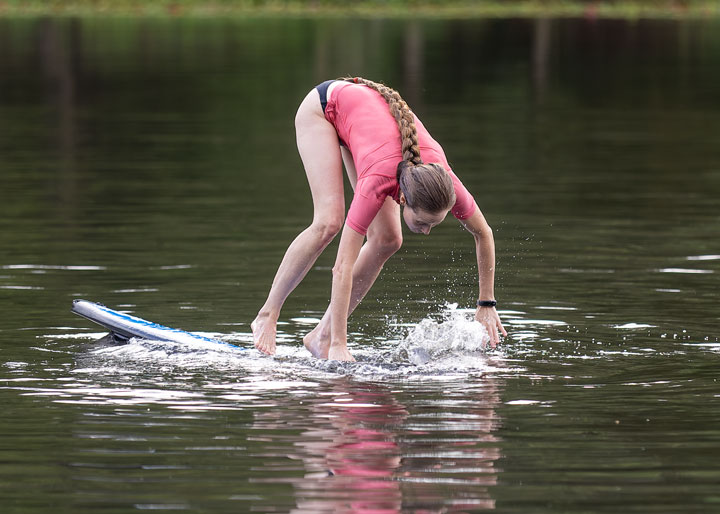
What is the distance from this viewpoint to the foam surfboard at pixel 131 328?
870cm

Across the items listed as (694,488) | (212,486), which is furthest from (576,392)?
(212,486)

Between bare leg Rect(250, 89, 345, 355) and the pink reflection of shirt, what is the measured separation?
9 cm

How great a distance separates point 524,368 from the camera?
8.11 m

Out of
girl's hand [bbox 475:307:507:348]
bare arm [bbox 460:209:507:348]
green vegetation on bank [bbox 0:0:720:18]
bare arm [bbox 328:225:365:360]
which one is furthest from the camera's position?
green vegetation on bank [bbox 0:0:720:18]

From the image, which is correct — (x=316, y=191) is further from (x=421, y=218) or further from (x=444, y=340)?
(x=444, y=340)

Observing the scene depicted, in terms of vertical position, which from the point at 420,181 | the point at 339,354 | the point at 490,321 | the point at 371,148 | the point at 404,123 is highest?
the point at 404,123

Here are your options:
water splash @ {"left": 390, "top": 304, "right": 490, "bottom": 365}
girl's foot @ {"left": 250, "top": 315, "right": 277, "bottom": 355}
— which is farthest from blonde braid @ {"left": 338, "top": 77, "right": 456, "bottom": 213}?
girl's foot @ {"left": 250, "top": 315, "right": 277, "bottom": 355}

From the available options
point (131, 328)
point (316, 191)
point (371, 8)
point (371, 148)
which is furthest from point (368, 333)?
point (371, 8)

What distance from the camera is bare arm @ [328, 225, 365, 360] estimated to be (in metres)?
8.06

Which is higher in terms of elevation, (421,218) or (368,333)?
(421,218)

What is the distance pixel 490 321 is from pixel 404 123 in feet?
4.15

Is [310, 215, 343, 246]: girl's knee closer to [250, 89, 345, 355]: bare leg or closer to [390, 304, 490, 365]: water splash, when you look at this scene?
[250, 89, 345, 355]: bare leg

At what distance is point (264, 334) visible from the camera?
8609 millimetres

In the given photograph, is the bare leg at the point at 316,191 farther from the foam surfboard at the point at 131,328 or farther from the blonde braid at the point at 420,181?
the blonde braid at the point at 420,181
